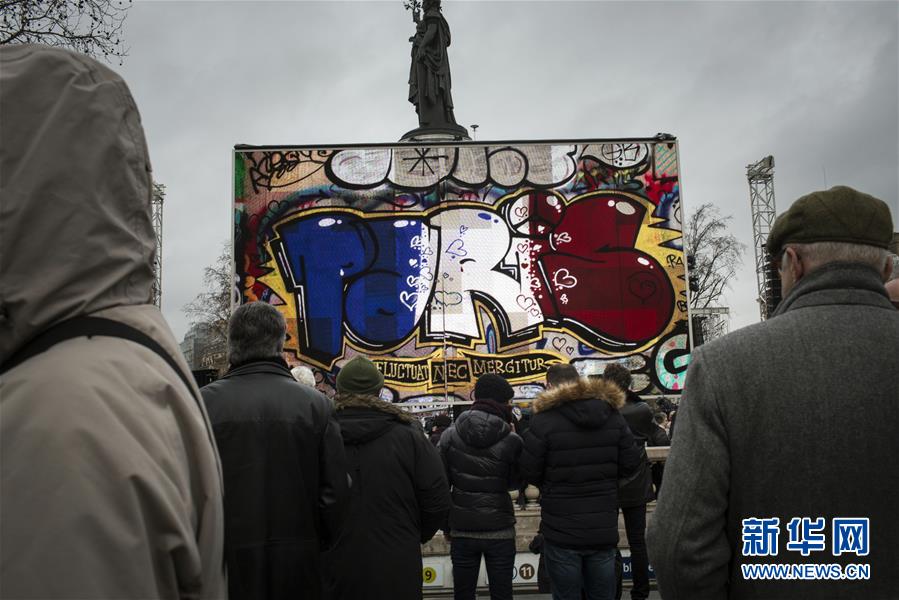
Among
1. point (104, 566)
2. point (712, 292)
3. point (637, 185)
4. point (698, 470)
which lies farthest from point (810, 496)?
point (712, 292)

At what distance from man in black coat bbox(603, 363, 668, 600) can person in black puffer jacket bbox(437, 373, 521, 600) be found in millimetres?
972

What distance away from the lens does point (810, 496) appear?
196cm

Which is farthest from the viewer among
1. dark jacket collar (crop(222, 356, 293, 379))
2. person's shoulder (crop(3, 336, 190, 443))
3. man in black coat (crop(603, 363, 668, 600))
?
man in black coat (crop(603, 363, 668, 600))

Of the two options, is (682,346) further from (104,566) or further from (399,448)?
(104,566)

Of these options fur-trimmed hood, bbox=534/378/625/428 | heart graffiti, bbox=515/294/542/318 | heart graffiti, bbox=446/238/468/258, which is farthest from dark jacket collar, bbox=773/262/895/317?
heart graffiti, bbox=446/238/468/258

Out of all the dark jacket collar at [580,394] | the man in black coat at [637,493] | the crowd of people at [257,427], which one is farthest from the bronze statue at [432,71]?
the crowd of people at [257,427]

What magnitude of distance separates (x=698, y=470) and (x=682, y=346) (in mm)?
11517

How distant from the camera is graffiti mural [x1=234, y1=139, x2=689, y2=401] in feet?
42.5

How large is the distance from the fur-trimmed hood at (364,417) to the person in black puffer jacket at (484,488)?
3.77 ft

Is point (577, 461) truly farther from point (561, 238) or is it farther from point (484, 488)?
point (561, 238)

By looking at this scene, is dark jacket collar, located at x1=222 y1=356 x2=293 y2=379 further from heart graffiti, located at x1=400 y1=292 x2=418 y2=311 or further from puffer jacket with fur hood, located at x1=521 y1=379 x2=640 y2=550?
heart graffiti, located at x1=400 y1=292 x2=418 y2=311

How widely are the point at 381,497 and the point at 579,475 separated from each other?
4.89ft

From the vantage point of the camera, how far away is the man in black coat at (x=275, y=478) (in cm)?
307

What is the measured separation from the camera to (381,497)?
13.8 feet
